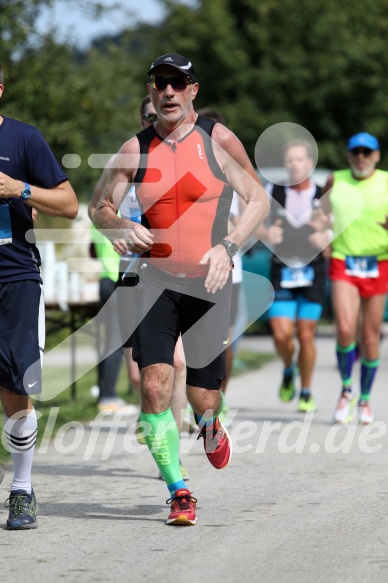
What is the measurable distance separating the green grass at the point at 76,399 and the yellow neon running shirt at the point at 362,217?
254cm

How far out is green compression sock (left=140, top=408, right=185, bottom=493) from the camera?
629 centimetres

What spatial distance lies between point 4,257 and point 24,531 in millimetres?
1280

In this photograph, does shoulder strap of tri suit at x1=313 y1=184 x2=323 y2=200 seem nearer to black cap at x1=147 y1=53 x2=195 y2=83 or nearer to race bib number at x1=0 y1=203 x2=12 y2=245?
black cap at x1=147 y1=53 x2=195 y2=83

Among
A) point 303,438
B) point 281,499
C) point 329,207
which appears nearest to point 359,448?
point 303,438

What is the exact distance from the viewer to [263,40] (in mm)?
33750

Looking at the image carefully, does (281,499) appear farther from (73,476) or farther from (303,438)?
(303,438)

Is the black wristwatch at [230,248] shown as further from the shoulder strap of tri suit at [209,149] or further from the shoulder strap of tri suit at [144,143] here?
the shoulder strap of tri suit at [144,143]

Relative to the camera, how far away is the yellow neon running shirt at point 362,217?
10352 mm

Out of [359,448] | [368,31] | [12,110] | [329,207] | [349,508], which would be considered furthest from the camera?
[368,31]

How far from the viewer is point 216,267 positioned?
620cm

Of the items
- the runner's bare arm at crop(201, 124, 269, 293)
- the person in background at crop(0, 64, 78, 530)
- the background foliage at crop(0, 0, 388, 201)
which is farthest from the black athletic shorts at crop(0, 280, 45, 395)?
the background foliage at crop(0, 0, 388, 201)

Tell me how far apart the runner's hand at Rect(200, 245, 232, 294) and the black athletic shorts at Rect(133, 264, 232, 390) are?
0.64ft

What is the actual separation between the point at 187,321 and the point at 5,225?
1.05 m

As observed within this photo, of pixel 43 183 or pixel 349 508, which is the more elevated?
pixel 43 183
